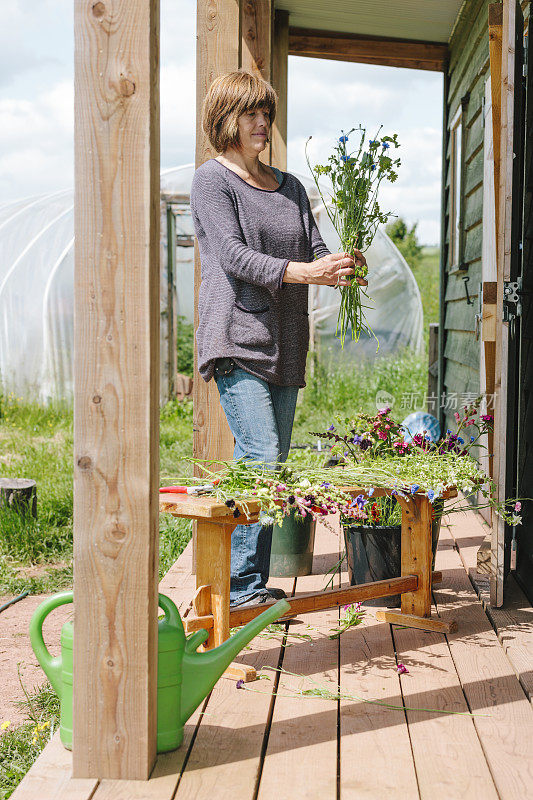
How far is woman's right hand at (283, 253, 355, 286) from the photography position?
7.93 feet

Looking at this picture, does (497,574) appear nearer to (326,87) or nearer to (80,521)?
(80,521)

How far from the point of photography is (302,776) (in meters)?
1.76

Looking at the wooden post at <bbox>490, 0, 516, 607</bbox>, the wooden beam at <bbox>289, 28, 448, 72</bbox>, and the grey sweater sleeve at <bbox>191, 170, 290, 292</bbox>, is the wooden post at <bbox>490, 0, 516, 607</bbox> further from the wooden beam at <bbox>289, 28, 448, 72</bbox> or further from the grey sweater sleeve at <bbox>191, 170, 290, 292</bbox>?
the wooden beam at <bbox>289, 28, 448, 72</bbox>

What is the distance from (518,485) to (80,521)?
2.01 metres

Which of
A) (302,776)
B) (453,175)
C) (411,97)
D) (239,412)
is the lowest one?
(302,776)

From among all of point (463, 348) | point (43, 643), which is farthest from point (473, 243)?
point (43, 643)

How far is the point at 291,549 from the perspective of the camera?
3.31 meters

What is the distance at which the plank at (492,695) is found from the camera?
1.80 metres

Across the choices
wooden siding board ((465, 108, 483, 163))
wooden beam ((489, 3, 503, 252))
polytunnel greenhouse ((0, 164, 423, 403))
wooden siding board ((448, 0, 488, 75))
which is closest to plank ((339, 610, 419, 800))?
wooden beam ((489, 3, 503, 252))

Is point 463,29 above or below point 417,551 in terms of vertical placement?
above

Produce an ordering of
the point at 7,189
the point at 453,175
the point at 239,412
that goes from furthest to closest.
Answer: the point at 7,189 < the point at 453,175 < the point at 239,412

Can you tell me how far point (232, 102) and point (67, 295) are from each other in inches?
288

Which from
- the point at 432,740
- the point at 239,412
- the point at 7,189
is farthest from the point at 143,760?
the point at 7,189

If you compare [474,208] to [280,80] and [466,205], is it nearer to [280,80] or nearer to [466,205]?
[466,205]
